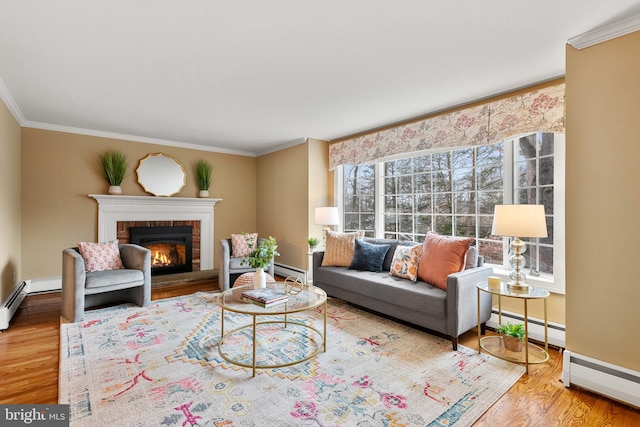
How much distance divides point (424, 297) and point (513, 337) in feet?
2.46

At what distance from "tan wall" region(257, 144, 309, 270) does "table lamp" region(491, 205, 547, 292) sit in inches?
116

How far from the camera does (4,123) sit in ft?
11.0

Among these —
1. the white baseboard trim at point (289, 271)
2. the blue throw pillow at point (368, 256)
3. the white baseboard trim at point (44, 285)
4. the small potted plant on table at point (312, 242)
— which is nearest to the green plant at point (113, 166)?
the white baseboard trim at point (44, 285)

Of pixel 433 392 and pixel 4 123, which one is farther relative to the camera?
pixel 4 123

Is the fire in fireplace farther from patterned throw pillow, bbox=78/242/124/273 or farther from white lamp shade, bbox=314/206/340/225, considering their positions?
white lamp shade, bbox=314/206/340/225

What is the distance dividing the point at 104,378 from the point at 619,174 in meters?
3.71

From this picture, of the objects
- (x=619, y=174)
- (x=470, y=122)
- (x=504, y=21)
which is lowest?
(x=619, y=174)

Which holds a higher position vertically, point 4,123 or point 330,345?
point 4,123

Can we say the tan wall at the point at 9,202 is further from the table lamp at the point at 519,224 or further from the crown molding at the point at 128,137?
the table lamp at the point at 519,224

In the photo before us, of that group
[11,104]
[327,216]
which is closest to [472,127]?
[327,216]

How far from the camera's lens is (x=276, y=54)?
2.40 m

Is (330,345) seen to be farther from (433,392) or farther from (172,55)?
(172,55)

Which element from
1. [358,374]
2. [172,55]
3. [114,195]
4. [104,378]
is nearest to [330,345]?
[358,374]

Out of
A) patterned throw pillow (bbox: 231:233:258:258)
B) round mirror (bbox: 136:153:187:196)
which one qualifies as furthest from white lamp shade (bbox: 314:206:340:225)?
round mirror (bbox: 136:153:187:196)
